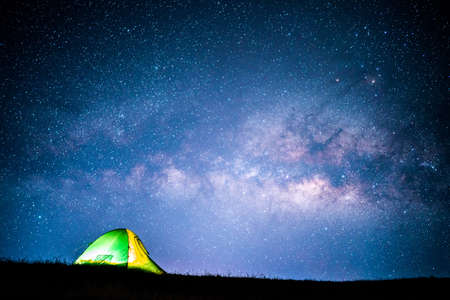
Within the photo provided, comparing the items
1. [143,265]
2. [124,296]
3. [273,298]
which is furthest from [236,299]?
[143,265]

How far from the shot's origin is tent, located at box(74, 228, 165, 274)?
855 cm

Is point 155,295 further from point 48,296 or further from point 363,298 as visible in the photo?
point 363,298

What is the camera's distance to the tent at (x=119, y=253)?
28.1 feet

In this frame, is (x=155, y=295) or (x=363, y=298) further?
(x=363, y=298)

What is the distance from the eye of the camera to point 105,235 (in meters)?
9.50

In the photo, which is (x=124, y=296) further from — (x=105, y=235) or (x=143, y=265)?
(x=105, y=235)

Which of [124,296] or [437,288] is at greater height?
[124,296]

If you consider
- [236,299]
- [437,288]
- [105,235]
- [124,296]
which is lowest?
[437,288]

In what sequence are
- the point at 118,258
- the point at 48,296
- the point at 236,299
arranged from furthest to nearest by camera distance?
the point at 118,258, the point at 236,299, the point at 48,296

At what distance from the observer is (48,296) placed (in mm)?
3385

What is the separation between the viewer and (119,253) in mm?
8734

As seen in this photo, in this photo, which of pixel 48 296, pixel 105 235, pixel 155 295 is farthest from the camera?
pixel 105 235

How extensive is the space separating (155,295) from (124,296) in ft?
2.04

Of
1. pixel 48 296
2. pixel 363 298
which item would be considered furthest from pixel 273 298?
pixel 48 296
